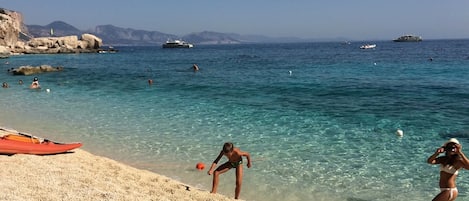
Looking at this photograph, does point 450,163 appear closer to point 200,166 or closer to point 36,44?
point 200,166

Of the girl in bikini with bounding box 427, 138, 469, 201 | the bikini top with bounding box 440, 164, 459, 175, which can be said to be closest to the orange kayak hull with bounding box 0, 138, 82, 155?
the girl in bikini with bounding box 427, 138, 469, 201

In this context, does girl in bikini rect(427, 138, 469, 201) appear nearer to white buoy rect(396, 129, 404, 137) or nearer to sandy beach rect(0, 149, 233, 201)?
sandy beach rect(0, 149, 233, 201)

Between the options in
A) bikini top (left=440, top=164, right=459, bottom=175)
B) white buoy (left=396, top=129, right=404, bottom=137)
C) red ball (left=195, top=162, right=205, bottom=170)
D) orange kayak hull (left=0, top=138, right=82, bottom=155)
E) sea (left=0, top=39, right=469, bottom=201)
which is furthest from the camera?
white buoy (left=396, top=129, right=404, bottom=137)

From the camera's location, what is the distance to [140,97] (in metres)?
29.5

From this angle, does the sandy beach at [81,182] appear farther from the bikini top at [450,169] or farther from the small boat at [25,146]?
the bikini top at [450,169]

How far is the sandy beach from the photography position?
9.04m

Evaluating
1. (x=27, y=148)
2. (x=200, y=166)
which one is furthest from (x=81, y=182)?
(x=200, y=166)

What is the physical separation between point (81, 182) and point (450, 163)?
27.4 ft

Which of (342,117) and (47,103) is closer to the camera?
(342,117)

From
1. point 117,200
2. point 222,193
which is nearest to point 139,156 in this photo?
point 222,193

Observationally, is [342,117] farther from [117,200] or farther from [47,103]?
[47,103]

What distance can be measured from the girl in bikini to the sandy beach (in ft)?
16.0

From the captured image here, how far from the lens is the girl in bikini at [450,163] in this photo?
307 inches

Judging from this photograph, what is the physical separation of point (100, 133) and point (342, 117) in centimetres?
1185
